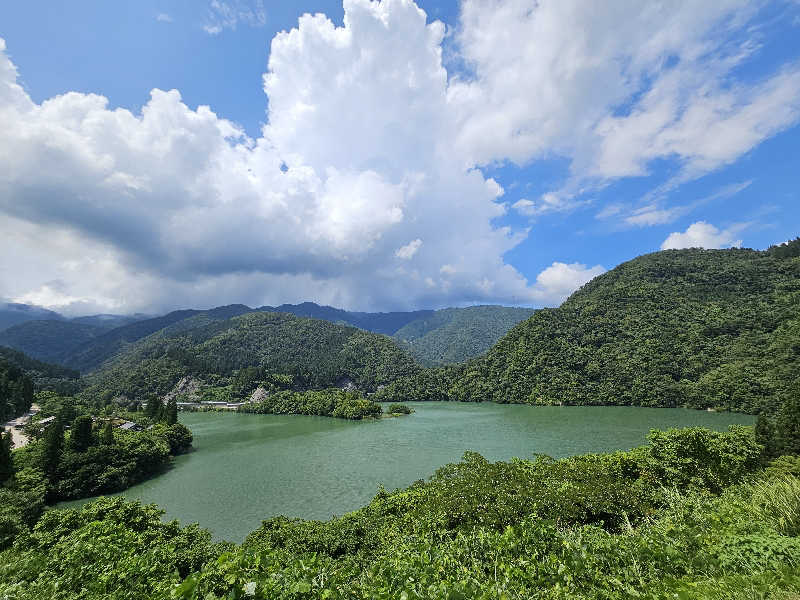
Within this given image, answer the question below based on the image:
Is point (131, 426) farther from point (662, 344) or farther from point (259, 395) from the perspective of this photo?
point (662, 344)

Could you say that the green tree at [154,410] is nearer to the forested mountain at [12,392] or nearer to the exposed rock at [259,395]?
the forested mountain at [12,392]

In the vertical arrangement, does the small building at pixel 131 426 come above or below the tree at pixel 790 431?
below

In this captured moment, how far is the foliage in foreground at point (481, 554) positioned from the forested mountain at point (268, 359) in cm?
11307

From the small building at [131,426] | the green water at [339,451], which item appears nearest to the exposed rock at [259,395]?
the green water at [339,451]

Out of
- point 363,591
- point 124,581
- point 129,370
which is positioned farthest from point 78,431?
point 129,370

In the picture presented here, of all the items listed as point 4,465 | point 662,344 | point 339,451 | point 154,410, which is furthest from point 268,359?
point 662,344

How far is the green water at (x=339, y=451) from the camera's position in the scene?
29.5 meters

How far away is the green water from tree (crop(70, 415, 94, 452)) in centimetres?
637

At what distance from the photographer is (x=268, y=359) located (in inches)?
6452

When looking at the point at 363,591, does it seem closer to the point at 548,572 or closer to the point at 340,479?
the point at 548,572

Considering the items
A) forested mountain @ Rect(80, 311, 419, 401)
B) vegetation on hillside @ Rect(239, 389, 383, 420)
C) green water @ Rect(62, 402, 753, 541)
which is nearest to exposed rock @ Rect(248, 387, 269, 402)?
vegetation on hillside @ Rect(239, 389, 383, 420)

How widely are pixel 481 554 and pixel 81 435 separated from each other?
1718 inches

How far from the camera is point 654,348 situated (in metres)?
93.8

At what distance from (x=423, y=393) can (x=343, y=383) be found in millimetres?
32123
